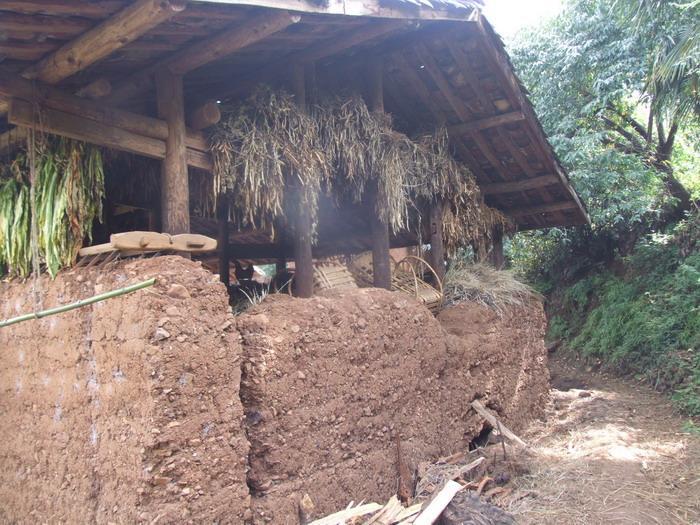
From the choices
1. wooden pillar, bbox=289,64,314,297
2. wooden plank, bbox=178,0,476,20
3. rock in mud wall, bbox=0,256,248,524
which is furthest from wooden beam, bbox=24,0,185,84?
wooden pillar, bbox=289,64,314,297

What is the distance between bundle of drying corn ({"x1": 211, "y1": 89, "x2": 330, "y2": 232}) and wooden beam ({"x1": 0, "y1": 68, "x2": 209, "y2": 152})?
62 centimetres

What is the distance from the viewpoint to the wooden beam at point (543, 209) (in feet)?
29.0

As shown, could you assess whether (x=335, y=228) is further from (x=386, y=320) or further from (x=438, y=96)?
(x=386, y=320)

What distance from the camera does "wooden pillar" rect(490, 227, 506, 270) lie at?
9234 millimetres

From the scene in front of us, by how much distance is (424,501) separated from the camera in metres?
5.02

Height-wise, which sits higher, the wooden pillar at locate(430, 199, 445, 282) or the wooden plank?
the wooden plank

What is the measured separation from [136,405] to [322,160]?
2.62 metres

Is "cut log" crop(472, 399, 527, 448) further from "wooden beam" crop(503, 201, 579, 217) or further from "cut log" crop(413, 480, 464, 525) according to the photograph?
"wooden beam" crop(503, 201, 579, 217)

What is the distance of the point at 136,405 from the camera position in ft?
11.6

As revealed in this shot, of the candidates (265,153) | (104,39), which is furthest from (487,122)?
(104,39)

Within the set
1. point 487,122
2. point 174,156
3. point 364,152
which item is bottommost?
point 174,156

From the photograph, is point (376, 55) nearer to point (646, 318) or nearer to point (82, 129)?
point (82, 129)

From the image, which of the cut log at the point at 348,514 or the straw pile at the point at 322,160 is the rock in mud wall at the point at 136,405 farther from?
the straw pile at the point at 322,160

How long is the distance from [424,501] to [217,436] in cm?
211
